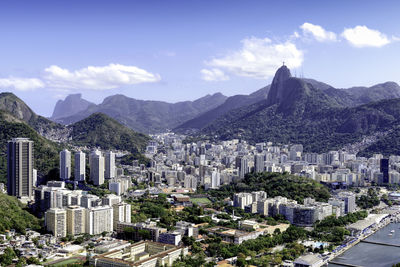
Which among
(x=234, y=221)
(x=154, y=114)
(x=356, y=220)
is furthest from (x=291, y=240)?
(x=154, y=114)

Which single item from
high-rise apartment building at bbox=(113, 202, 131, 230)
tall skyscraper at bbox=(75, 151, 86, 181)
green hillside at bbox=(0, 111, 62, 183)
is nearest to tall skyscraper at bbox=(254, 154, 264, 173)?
tall skyscraper at bbox=(75, 151, 86, 181)

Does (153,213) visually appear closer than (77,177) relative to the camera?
Yes

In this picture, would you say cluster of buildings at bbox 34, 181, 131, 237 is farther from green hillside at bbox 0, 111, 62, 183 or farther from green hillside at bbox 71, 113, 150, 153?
green hillside at bbox 71, 113, 150, 153

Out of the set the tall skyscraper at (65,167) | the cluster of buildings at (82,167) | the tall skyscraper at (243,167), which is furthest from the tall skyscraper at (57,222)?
the tall skyscraper at (243,167)

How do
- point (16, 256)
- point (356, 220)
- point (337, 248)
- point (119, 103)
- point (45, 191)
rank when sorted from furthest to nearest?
1. point (119, 103)
2. point (356, 220)
3. point (45, 191)
4. point (337, 248)
5. point (16, 256)

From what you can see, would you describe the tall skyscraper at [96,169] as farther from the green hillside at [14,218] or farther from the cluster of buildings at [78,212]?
the green hillside at [14,218]

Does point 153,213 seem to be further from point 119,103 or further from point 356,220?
point 119,103
